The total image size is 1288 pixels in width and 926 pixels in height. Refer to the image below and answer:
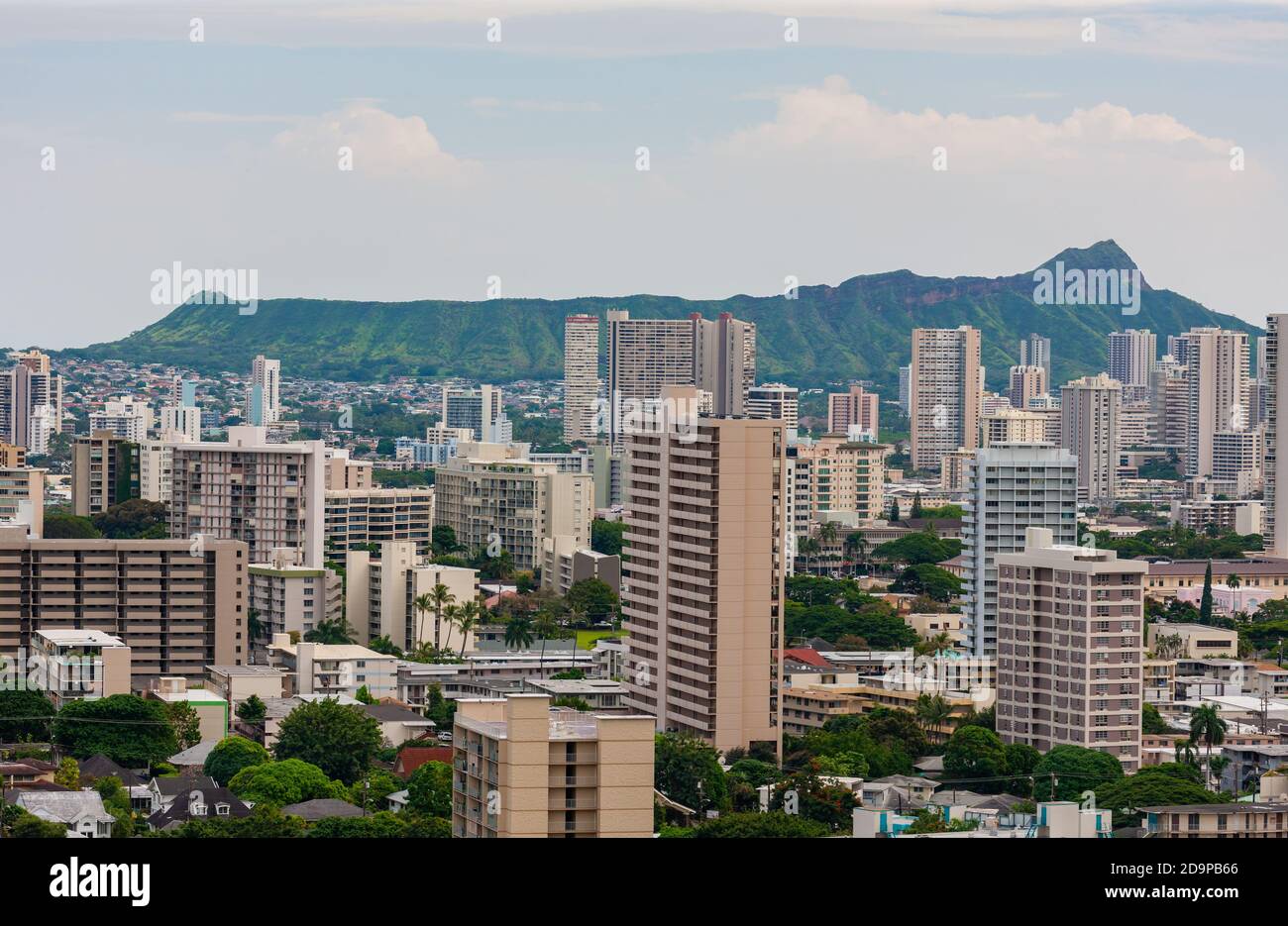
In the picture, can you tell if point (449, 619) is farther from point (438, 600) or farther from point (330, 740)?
point (330, 740)

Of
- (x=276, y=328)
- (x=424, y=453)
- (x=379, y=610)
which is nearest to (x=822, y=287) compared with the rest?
(x=276, y=328)

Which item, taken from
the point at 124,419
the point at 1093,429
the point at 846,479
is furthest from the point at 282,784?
the point at 1093,429

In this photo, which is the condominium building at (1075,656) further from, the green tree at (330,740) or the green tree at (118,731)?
the green tree at (118,731)

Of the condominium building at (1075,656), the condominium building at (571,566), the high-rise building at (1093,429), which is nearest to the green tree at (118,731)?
the condominium building at (1075,656)

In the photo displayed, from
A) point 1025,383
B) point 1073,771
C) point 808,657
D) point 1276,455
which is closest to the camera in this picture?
point 1073,771

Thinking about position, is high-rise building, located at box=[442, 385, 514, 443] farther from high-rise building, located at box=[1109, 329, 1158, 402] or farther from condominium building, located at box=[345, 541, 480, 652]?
condominium building, located at box=[345, 541, 480, 652]
